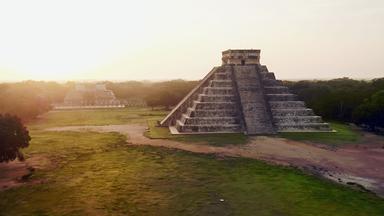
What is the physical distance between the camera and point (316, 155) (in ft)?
103

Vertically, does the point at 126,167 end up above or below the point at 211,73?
below

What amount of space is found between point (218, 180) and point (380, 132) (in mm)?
29268

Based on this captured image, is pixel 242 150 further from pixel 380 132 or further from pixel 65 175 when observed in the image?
pixel 380 132

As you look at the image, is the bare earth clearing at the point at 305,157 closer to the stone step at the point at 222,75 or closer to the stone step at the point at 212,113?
the stone step at the point at 212,113

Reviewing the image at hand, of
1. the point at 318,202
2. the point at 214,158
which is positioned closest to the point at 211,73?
the point at 214,158

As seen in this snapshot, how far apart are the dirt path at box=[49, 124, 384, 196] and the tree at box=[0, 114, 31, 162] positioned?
10.9 m

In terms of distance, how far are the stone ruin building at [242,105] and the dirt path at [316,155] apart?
427 cm

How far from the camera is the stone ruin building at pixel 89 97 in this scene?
322 ft

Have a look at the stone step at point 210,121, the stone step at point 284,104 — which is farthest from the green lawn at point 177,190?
the stone step at point 284,104

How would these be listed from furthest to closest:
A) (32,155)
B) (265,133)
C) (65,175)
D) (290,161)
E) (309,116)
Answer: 1. (309,116)
2. (265,133)
3. (32,155)
4. (290,161)
5. (65,175)

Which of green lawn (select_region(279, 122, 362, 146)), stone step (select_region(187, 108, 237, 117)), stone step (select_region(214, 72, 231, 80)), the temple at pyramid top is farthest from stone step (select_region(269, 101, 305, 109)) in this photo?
the temple at pyramid top

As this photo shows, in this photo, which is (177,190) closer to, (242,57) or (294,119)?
(294,119)

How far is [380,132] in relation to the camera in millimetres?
45625

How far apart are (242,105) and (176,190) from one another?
24.5 metres
